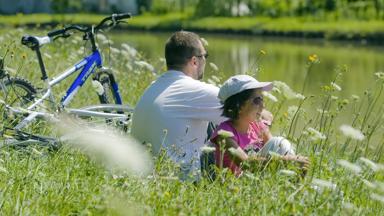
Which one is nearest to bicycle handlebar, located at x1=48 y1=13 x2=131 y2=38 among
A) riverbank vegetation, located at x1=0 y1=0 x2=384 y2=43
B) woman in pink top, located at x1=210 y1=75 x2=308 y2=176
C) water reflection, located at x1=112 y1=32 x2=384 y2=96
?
woman in pink top, located at x1=210 y1=75 x2=308 y2=176

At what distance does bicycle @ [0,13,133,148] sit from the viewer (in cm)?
583

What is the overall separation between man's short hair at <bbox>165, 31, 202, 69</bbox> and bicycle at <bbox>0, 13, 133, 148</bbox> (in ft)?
2.37

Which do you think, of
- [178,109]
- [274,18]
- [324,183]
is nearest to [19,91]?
[178,109]

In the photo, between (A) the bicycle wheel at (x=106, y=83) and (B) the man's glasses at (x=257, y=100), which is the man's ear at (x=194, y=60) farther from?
(A) the bicycle wheel at (x=106, y=83)

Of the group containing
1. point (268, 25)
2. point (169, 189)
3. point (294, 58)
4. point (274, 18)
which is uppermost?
point (169, 189)

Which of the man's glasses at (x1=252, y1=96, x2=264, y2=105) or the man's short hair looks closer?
the man's glasses at (x1=252, y1=96, x2=264, y2=105)

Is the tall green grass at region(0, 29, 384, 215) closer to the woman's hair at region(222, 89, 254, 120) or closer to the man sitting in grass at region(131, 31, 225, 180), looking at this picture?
the woman's hair at region(222, 89, 254, 120)

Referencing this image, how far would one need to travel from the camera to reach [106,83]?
7684 millimetres

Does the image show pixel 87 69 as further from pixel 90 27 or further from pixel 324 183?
pixel 324 183

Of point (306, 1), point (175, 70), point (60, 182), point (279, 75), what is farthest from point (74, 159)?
point (306, 1)

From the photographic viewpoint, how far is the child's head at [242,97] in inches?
205

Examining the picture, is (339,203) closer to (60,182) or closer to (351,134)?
(351,134)

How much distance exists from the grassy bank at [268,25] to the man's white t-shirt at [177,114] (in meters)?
30.2

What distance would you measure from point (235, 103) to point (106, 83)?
101 inches
